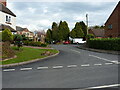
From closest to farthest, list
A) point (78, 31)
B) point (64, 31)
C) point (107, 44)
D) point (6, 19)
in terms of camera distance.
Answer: point (107, 44)
point (6, 19)
point (78, 31)
point (64, 31)

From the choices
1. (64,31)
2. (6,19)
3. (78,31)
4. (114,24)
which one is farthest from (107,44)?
(64,31)

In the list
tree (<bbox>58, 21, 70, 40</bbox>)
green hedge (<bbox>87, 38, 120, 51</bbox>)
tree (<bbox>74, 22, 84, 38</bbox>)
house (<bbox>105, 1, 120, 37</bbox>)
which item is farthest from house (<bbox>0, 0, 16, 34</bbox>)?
tree (<bbox>74, 22, 84, 38</bbox>)

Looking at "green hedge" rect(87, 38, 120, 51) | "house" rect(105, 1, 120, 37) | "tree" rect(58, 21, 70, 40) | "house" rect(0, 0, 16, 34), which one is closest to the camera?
"green hedge" rect(87, 38, 120, 51)

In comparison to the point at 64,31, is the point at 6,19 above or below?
below

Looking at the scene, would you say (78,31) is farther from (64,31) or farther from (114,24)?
(114,24)

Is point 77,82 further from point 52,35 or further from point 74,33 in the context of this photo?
point 52,35

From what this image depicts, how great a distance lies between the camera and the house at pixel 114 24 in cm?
2973

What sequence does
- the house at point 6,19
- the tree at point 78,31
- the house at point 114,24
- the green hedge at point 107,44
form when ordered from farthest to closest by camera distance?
the tree at point 78,31 → the house at point 114,24 → the house at point 6,19 → the green hedge at point 107,44

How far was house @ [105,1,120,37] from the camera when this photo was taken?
1171 inches

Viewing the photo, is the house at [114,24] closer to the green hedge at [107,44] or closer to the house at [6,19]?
the green hedge at [107,44]

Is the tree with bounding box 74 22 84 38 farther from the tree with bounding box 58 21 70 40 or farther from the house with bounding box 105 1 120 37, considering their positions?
the house with bounding box 105 1 120 37

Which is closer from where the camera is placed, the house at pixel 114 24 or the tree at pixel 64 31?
the house at pixel 114 24

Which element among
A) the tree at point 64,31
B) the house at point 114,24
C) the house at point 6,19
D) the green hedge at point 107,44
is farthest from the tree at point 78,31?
the green hedge at point 107,44

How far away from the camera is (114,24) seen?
30844 mm
